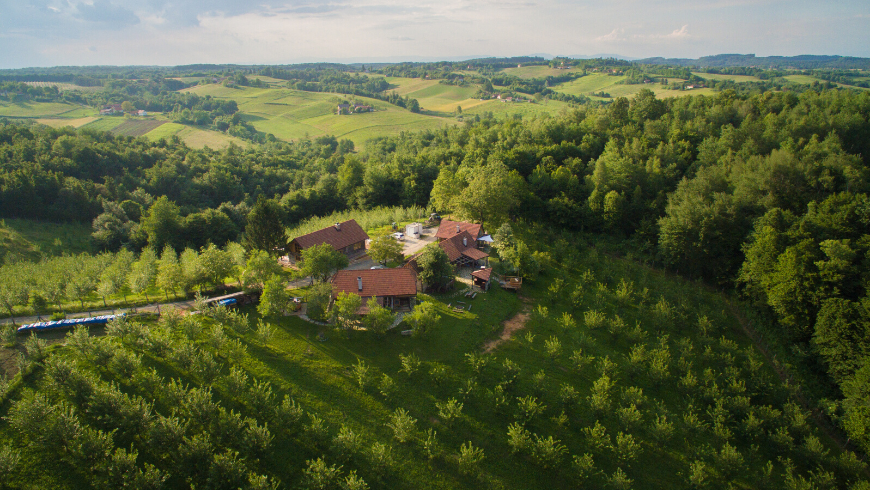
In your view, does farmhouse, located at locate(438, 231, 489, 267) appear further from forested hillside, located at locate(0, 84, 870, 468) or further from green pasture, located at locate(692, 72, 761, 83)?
green pasture, located at locate(692, 72, 761, 83)

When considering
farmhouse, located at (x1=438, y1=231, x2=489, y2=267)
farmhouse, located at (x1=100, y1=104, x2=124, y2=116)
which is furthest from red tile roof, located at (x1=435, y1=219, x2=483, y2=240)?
farmhouse, located at (x1=100, y1=104, x2=124, y2=116)

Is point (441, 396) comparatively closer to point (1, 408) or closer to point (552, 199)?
point (1, 408)

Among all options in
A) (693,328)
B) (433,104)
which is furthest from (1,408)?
(433,104)

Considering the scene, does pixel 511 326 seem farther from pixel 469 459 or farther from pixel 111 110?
pixel 111 110

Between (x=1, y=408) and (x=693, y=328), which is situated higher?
(x=1, y=408)

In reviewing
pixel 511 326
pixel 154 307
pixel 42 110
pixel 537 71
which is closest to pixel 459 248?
pixel 511 326

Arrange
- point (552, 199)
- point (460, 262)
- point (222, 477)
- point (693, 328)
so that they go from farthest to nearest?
point (552, 199) < point (460, 262) < point (693, 328) < point (222, 477)
